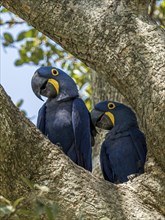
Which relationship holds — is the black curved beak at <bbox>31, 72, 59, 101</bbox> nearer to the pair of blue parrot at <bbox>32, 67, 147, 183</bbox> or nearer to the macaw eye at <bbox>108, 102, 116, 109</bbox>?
the pair of blue parrot at <bbox>32, 67, 147, 183</bbox>

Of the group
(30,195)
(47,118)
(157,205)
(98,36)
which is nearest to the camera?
(30,195)

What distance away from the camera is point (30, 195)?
8.21 ft

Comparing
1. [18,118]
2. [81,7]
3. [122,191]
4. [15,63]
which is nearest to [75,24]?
[81,7]

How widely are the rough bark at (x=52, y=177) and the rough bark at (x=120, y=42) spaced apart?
1.09 feet

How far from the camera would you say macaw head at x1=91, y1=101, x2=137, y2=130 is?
13.9 ft

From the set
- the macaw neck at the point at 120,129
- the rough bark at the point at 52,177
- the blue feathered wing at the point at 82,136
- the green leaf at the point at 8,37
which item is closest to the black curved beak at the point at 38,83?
the blue feathered wing at the point at 82,136

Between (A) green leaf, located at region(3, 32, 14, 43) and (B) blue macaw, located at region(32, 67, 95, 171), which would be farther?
(A) green leaf, located at region(3, 32, 14, 43)

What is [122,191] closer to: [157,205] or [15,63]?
[157,205]

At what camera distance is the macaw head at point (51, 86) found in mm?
4027

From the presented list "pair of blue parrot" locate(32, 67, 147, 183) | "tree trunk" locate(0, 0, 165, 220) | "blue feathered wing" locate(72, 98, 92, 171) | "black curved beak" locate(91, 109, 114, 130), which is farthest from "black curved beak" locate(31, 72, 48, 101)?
"tree trunk" locate(0, 0, 165, 220)

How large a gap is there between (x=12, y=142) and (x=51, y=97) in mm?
1558

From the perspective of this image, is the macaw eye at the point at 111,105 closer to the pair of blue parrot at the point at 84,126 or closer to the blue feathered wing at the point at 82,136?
the pair of blue parrot at the point at 84,126

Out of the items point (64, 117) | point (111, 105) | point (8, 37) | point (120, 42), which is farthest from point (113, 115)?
point (8, 37)

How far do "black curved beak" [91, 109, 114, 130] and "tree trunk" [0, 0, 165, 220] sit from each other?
1.17m
